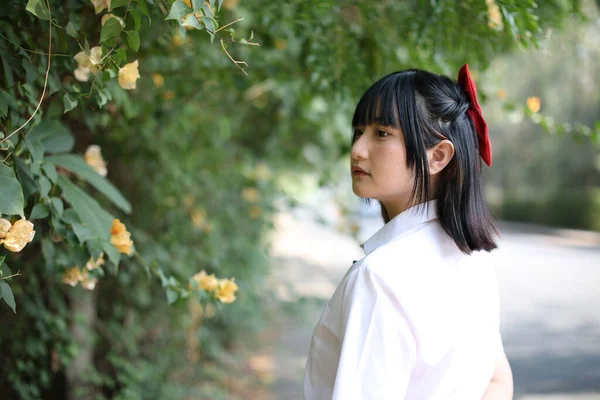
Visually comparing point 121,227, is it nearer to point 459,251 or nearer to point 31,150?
point 31,150

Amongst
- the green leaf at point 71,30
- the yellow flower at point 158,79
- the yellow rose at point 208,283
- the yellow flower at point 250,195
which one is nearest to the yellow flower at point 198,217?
the yellow flower at point 250,195

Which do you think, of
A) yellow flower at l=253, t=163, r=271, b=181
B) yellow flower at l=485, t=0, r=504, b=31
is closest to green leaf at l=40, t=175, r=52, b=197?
yellow flower at l=485, t=0, r=504, b=31

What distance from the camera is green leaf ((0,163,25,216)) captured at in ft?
3.75

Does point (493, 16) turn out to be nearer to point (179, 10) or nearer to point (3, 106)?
point (179, 10)

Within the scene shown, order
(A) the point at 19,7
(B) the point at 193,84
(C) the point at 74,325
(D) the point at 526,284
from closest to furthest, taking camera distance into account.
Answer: (A) the point at 19,7 < (C) the point at 74,325 < (B) the point at 193,84 < (D) the point at 526,284

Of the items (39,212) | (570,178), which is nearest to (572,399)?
(39,212)

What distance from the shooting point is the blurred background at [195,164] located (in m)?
1.42

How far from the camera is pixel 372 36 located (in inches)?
94.9

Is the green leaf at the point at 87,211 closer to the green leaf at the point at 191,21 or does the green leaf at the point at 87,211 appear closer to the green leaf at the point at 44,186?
the green leaf at the point at 44,186

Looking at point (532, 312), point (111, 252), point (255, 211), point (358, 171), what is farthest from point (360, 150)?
point (532, 312)

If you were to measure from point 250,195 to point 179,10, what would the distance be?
4185 millimetres

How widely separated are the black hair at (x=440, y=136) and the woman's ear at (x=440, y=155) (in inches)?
0.5

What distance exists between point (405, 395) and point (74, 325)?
200 cm

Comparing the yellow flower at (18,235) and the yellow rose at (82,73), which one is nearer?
the yellow flower at (18,235)
